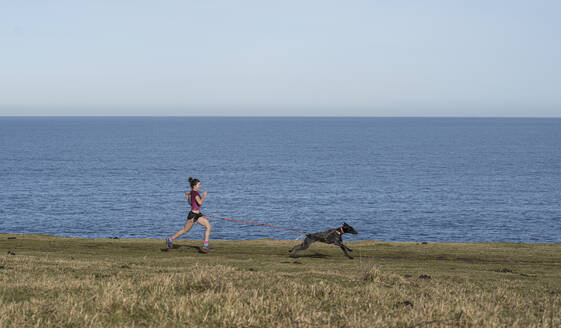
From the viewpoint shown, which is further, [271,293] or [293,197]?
[293,197]

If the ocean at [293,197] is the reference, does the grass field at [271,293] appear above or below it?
above

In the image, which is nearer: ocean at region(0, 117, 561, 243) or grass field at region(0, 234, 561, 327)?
grass field at region(0, 234, 561, 327)

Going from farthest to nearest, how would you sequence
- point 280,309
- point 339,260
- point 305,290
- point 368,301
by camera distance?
point 339,260 < point 305,290 < point 368,301 < point 280,309

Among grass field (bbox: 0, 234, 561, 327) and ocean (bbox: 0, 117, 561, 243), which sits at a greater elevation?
grass field (bbox: 0, 234, 561, 327)

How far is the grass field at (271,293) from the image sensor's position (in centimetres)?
857

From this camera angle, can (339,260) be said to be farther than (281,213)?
No

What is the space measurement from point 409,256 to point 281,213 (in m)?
41.9

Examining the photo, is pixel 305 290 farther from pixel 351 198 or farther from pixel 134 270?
pixel 351 198

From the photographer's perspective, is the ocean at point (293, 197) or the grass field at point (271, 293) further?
the ocean at point (293, 197)

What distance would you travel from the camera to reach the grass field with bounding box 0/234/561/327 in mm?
8570

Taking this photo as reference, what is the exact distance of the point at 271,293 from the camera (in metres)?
10.3

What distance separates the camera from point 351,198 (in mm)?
71875

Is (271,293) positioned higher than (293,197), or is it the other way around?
(271,293)

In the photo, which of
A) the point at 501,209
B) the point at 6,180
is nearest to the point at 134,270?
the point at 501,209
